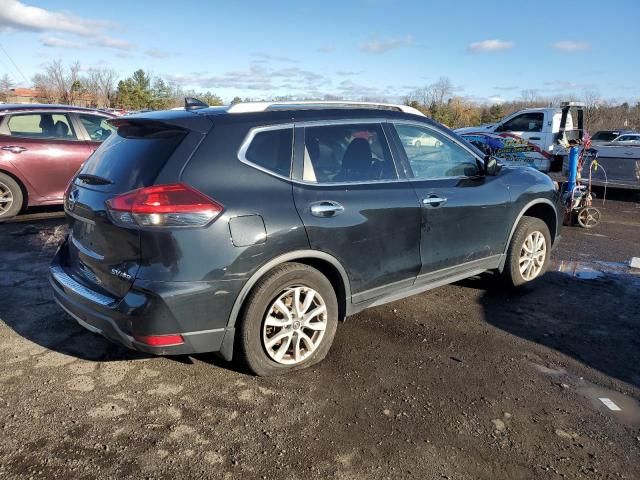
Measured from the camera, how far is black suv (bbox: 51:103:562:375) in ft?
9.89

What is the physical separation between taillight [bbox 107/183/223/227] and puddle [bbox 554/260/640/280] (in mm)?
4610

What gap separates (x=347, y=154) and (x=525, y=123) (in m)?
12.2

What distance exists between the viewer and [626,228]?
29.5ft

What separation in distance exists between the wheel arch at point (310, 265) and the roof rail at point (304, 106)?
102cm

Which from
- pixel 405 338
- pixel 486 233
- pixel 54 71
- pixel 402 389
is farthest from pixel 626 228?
pixel 54 71

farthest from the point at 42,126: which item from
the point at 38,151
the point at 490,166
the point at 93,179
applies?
the point at 490,166

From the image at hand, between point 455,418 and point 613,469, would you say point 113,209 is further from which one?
point 613,469

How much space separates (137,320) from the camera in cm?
300

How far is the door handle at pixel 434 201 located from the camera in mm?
4129

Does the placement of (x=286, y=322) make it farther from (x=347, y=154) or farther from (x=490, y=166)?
(x=490, y=166)

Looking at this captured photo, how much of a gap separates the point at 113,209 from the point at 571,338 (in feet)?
11.8

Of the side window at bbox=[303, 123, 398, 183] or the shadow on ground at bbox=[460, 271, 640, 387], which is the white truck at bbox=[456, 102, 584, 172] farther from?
the side window at bbox=[303, 123, 398, 183]

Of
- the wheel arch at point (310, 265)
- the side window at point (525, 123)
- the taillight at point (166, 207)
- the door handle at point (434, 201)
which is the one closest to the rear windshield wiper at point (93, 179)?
the taillight at point (166, 207)

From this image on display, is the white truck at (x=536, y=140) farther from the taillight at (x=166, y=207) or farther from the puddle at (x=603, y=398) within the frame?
the taillight at (x=166, y=207)
